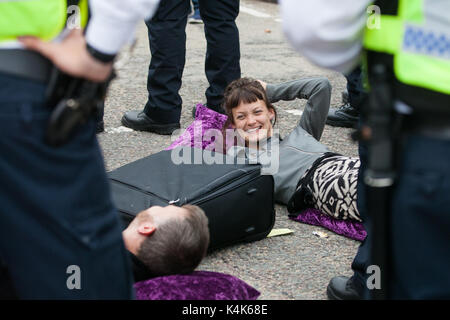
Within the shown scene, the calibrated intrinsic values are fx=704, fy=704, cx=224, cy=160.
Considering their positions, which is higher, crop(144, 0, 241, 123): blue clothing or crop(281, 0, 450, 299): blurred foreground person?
crop(281, 0, 450, 299): blurred foreground person

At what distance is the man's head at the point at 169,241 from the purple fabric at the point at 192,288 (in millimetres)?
67

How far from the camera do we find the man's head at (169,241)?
8.27 ft

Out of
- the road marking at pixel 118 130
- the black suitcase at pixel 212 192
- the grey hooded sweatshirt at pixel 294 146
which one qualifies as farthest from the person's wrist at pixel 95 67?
the road marking at pixel 118 130

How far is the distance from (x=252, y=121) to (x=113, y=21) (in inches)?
91.8

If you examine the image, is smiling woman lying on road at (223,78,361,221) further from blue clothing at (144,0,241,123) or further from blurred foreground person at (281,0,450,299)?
blurred foreground person at (281,0,450,299)

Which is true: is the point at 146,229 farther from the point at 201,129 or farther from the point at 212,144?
the point at 201,129

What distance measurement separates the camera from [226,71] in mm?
4539

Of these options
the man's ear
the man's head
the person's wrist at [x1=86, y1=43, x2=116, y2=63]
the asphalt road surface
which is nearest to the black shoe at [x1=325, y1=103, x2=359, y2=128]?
the asphalt road surface

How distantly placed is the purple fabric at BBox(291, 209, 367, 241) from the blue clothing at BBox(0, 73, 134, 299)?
1818 mm

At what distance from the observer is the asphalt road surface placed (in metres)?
2.94

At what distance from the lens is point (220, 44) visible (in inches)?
176

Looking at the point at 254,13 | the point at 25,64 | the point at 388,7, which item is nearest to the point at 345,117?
the point at 388,7

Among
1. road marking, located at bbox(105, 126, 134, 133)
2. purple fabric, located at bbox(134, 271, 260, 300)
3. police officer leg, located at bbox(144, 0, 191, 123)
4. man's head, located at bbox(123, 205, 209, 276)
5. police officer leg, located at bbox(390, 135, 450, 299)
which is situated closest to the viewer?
police officer leg, located at bbox(390, 135, 450, 299)
